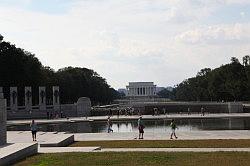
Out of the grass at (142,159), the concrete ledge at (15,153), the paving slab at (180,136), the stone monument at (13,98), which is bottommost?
the paving slab at (180,136)

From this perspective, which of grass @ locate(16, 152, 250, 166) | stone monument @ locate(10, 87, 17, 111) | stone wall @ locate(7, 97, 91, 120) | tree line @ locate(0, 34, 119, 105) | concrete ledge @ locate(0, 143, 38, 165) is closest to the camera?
grass @ locate(16, 152, 250, 166)

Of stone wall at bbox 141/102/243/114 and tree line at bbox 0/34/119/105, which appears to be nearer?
stone wall at bbox 141/102/243/114

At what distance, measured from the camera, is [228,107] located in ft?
263

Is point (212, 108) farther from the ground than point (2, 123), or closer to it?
closer to it

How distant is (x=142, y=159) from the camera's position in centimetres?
2044

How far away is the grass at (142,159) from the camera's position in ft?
63.0

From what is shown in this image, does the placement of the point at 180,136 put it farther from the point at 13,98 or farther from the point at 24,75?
the point at 24,75

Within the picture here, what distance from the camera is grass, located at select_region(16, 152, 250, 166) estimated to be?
1919 cm

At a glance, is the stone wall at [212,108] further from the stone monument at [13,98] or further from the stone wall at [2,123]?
the stone wall at [2,123]

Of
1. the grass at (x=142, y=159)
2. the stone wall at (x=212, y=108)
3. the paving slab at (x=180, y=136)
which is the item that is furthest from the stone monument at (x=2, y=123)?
the stone wall at (x=212, y=108)

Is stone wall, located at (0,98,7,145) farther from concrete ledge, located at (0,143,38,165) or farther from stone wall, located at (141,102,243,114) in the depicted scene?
stone wall, located at (141,102,243,114)

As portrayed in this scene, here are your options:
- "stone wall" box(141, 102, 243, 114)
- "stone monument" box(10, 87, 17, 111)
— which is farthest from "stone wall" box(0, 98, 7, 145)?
"stone wall" box(141, 102, 243, 114)

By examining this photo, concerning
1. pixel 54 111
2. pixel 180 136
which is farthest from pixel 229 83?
pixel 180 136

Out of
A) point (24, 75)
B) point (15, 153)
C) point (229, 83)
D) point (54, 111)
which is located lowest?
point (15, 153)
